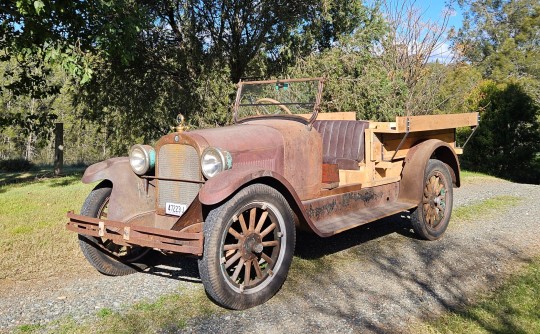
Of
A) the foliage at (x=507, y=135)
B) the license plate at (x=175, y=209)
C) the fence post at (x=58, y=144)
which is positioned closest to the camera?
the license plate at (x=175, y=209)

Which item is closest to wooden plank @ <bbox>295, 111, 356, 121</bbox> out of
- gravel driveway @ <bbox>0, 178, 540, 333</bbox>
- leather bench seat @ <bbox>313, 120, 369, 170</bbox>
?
leather bench seat @ <bbox>313, 120, 369, 170</bbox>

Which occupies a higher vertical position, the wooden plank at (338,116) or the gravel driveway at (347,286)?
the wooden plank at (338,116)

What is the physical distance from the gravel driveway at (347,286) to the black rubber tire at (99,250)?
10cm

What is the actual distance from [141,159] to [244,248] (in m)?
1.36

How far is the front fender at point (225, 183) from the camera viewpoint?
135 inches

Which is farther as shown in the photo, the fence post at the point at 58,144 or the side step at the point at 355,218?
the fence post at the point at 58,144

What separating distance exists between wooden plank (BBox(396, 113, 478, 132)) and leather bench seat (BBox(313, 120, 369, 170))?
1.69ft

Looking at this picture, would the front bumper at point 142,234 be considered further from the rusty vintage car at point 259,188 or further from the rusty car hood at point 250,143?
the rusty car hood at point 250,143

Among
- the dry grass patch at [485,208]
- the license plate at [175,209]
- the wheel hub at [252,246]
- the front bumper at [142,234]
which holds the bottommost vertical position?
the dry grass patch at [485,208]

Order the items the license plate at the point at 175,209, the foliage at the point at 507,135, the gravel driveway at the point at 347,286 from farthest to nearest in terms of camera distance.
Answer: the foliage at the point at 507,135 < the license plate at the point at 175,209 < the gravel driveway at the point at 347,286

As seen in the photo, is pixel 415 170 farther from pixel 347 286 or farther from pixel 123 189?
pixel 123 189

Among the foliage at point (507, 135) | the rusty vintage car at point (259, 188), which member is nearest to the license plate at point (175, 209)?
the rusty vintage car at point (259, 188)

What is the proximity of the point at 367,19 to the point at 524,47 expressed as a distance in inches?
1379

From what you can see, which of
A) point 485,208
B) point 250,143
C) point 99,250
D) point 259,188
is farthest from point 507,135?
point 99,250
